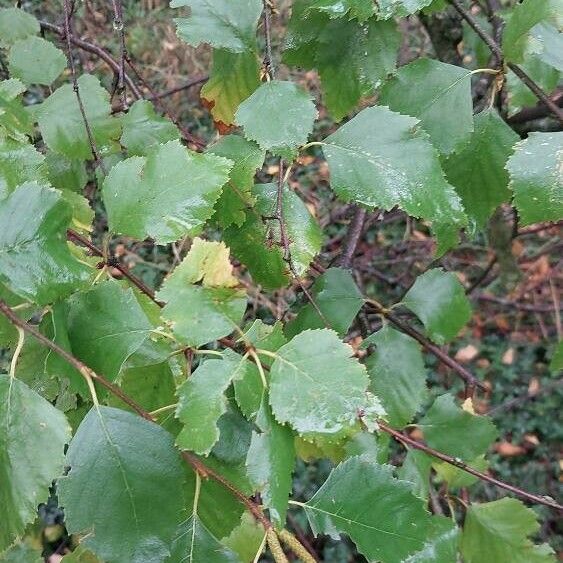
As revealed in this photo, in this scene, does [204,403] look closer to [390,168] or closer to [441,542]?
[390,168]

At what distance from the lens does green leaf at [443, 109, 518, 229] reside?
2.71 feet

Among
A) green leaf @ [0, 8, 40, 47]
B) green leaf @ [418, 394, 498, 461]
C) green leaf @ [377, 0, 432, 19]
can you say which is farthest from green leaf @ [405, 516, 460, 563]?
green leaf @ [0, 8, 40, 47]

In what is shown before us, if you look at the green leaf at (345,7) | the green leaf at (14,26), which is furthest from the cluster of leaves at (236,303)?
the green leaf at (14,26)

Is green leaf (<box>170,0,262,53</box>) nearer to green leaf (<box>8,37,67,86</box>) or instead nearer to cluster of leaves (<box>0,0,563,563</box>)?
cluster of leaves (<box>0,0,563,563</box>)

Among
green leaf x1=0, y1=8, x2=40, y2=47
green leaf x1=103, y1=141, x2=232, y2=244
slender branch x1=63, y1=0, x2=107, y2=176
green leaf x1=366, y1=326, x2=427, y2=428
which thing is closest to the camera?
green leaf x1=103, y1=141, x2=232, y2=244

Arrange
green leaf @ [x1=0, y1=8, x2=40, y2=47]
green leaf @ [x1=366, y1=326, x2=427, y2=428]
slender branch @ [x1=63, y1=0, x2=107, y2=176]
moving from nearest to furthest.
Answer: slender branch @ [x1=63, y1=0, x2=107, y2=176] < green leaf @ [x1=366, y1=326, x2=427, y2=428] < green leaf @ [x1=0, y1=8, x2=40, y2=47]

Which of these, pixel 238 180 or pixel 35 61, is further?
pixel 35 61

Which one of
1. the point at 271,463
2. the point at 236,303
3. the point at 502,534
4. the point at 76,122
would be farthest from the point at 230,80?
the point at 502,534

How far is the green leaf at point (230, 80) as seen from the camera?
0.90m

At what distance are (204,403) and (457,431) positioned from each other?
622mm

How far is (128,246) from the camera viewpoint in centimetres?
297

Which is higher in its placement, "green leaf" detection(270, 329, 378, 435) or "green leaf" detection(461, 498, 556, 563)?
"green leaf" detection(270, 329, 378, 435)

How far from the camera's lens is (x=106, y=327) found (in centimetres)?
59

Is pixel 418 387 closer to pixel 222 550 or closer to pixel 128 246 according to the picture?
pixel 222 550
